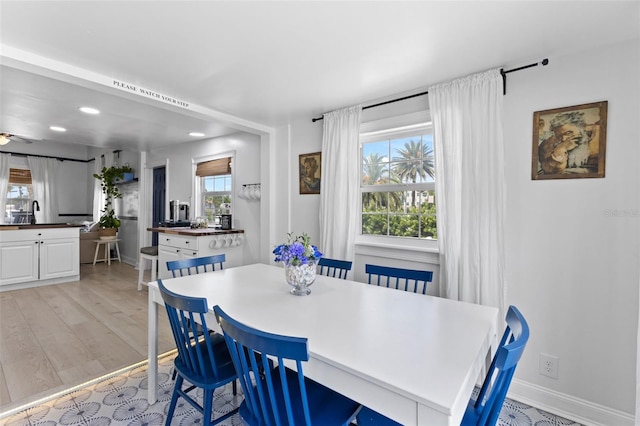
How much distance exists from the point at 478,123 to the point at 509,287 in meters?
1.18

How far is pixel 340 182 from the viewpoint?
3020 mm

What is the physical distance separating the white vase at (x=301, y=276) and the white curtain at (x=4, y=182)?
7898mm

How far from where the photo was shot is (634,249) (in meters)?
1.78

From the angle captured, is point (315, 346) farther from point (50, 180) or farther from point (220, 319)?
point (50, 180)

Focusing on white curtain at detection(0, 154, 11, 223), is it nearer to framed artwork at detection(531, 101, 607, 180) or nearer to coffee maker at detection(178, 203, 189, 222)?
coffee maker at detection(178, 203, 189, 222)

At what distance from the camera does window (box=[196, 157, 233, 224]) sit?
15.0ft

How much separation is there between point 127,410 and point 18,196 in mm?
7384

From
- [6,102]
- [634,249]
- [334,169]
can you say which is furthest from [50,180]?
[634,249]

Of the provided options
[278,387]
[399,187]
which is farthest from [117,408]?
[399,187]

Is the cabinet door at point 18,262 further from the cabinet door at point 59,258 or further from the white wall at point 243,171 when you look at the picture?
the white wall at point 243,171

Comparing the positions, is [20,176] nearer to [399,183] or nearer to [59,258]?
[59,258]

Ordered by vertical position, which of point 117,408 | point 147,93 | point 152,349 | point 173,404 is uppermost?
point 147,93

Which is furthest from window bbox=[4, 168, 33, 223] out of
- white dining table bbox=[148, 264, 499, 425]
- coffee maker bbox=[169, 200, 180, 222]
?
white dining table bbox=[148, 264, 499, 425]

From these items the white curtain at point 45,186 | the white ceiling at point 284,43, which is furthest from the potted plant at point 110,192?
the white ceiling at point 284,43
